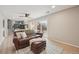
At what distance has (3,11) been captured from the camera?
2.57 meters

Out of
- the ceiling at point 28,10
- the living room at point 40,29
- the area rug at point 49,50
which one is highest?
the ceiling at point 28,10

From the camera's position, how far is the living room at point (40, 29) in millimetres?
2627

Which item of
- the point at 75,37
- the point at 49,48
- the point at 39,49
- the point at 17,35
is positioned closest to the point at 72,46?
the point at 75,37

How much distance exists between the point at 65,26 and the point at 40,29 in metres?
0.66

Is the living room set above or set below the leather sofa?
above

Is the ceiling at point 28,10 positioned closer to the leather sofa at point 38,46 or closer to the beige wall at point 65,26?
the beige wall at point 65,26

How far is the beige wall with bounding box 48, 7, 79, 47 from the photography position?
8.90ft

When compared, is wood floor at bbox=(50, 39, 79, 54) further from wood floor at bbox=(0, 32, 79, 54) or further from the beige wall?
the beige wall

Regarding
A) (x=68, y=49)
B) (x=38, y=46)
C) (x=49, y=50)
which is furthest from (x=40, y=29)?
(x=68, y=49)

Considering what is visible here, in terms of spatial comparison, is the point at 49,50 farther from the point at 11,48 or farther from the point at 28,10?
the point at 28,10

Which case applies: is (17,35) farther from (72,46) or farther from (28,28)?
(72,46)

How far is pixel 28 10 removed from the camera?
2604 millimetres

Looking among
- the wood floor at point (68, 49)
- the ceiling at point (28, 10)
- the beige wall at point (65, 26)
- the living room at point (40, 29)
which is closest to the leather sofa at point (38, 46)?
the living room at point (40, 29)

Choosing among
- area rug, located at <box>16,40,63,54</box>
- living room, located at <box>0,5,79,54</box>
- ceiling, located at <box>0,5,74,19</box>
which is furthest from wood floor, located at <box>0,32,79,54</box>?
ceiling, located at <box>0,5,74,19</box>
